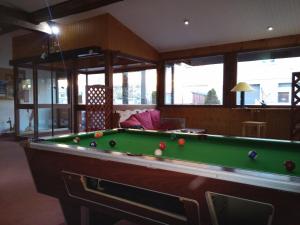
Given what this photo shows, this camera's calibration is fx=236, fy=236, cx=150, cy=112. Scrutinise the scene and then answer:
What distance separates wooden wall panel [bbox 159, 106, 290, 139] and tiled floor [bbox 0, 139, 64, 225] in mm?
4014

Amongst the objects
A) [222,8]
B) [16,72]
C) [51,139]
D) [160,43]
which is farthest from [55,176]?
[16,72]

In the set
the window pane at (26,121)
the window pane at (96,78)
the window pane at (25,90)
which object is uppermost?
the window pane at (96,78)

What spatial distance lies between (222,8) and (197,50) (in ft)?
5.54

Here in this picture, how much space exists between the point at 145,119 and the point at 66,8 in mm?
2798

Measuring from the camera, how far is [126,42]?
18.3ft

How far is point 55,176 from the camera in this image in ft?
5.70

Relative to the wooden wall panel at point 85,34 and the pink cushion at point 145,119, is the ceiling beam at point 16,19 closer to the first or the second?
the wooden wall panel at point 85,34

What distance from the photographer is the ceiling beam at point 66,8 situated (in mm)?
4355

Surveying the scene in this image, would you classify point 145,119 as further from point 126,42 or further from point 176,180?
point 176,180

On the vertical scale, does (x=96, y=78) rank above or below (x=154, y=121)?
above

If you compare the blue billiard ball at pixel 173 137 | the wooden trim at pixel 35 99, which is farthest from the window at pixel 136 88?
the blue billiard ball at pixel 173 137

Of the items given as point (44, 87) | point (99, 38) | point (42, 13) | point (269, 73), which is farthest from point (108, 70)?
point (269, 73)

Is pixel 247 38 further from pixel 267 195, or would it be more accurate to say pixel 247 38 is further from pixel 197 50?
pixel 267 195

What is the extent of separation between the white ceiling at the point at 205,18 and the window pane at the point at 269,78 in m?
0.61
